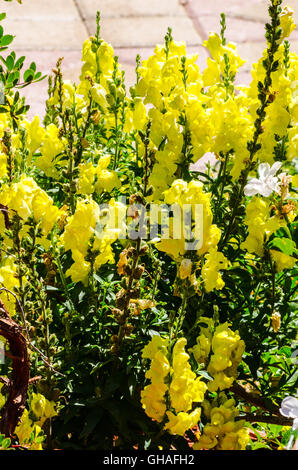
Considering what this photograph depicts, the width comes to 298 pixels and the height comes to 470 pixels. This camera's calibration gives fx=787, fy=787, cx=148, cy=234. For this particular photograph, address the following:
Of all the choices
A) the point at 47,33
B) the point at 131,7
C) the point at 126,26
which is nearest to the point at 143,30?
the point at 126,26

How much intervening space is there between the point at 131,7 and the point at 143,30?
2.10 feet

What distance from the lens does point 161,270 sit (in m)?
2.24

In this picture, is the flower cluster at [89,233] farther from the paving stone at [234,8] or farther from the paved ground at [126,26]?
the paving stone at [234,8]

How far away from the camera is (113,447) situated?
7.36 feet

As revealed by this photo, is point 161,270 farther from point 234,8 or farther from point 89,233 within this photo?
point 234,8

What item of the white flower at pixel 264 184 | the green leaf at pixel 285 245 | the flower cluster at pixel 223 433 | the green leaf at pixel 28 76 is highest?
the green leaf at pixel 28 76

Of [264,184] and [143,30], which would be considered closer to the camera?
[264,184]

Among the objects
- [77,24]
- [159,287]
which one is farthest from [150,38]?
[159,287]

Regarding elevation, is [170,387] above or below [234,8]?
below

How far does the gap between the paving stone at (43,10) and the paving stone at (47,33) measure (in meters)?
0.09

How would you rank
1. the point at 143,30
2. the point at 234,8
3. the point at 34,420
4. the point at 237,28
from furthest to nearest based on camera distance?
the point at 234,8 → the point at 237,28 → the point at 143,30 → the point at 34,420

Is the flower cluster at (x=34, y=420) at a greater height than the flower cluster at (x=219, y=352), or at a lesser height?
Answer: lesser

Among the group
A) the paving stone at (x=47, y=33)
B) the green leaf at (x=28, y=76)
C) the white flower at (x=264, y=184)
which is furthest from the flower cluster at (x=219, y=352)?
the paving stone at (x=47, y=33)

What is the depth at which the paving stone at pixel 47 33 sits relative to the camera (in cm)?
680
